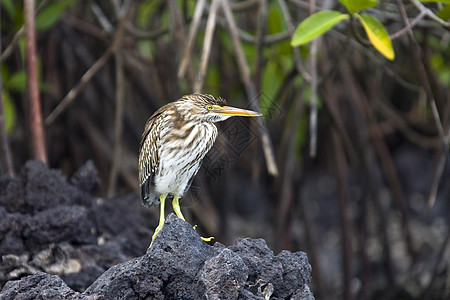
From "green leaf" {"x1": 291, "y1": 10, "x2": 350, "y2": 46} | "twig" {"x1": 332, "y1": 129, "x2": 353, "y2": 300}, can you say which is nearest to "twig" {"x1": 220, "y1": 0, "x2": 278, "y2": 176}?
"green leaf" {"x1": 291, "y1": 10, "x2": 350, "y2": 46}

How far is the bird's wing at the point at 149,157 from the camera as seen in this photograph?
7.99ft

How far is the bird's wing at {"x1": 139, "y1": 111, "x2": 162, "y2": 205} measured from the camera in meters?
2.44

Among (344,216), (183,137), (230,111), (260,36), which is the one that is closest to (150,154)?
(183,137)

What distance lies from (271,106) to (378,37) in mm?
1051

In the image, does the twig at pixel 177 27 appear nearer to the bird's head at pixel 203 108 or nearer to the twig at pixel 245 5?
the twig at pixel 245 5

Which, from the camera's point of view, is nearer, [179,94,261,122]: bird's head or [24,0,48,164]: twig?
[179,94,261,122]: bird's head

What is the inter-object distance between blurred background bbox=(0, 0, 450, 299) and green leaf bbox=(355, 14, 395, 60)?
0.95 m

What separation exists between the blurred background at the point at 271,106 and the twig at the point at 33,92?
0.67 m

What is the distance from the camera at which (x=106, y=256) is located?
236cm

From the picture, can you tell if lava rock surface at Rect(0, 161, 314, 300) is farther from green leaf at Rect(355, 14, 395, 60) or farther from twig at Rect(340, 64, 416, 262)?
twig at Rect(340, 64, 416, 262)

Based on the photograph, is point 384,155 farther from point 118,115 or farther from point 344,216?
point 118,115

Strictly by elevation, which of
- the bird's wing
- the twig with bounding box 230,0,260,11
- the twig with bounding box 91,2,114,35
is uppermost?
the twig with bounding box 91,2,114,35

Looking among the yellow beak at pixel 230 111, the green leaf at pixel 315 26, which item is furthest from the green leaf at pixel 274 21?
the yellow beak at pixel 230 111

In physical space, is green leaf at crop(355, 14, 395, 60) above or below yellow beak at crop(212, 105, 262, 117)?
above
